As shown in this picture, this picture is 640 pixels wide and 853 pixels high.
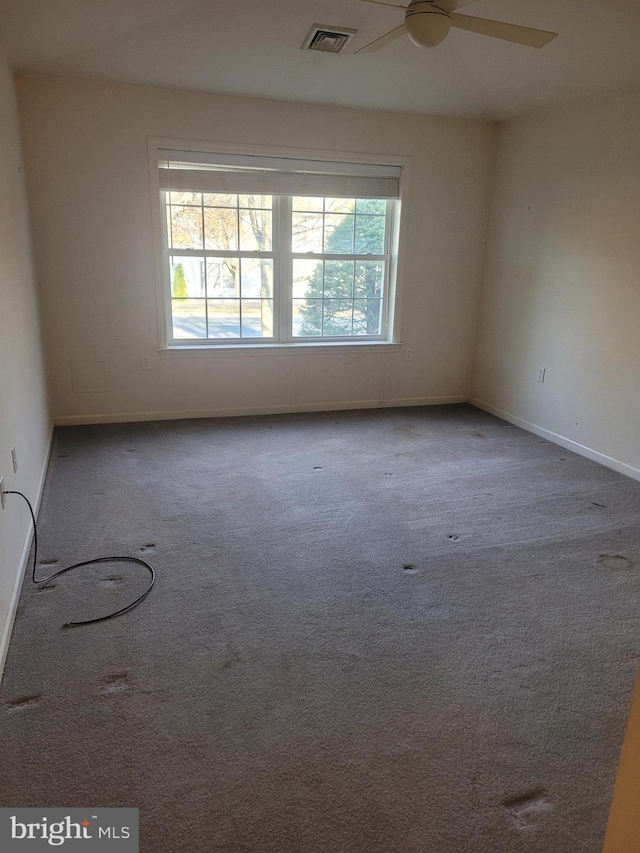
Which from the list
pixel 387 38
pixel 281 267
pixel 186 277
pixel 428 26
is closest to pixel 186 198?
pixel 186 277

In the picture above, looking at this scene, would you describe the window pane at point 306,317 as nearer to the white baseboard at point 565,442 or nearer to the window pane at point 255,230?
the window pane at point 255,230

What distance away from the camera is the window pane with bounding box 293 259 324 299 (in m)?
5.00

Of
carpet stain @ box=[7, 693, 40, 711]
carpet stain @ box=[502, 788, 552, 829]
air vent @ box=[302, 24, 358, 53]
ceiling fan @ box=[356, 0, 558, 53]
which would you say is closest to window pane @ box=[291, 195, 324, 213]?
air vent @ box=[302, 24, 358, 53]

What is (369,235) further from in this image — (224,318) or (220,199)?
(224,318)

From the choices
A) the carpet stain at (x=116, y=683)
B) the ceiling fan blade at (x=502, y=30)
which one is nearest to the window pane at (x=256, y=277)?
the ceiling fan blade at (x=502, y=30)

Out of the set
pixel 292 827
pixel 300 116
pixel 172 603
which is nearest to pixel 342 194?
pixel 300 116

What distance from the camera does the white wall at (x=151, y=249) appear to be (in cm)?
417

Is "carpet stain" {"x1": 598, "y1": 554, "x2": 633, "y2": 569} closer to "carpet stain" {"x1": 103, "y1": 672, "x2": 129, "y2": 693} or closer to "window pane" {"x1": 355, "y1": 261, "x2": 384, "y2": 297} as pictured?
"carpet stain" {"x1": 103, "y1": 672, "x2": 129, "y2": 693}

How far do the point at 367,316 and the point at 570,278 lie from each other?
1777mm

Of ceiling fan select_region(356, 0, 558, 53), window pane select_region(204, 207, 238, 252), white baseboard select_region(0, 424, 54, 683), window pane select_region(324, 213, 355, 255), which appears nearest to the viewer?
white baseboard select_region(0, 424, 54, 683)

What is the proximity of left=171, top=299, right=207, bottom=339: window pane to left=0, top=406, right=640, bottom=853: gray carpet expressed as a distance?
1.55 m

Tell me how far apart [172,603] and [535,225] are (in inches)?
163

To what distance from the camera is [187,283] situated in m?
4.76

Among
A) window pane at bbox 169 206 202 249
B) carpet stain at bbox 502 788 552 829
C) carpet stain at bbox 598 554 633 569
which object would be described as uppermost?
window pane at bbox 169 206 202 249
